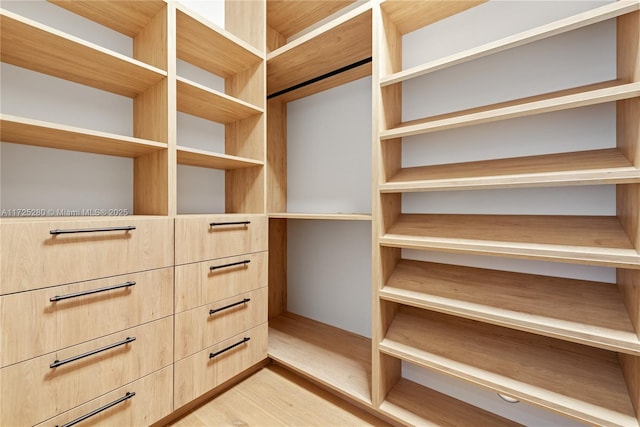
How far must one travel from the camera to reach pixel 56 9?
1275 millimetres

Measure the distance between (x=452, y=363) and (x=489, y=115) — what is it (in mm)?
944

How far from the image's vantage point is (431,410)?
131cm

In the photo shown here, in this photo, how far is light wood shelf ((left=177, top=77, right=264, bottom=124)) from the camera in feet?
4.59

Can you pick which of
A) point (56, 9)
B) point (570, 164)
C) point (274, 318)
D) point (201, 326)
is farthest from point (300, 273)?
point (56, 9)

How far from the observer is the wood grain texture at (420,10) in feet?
4.16

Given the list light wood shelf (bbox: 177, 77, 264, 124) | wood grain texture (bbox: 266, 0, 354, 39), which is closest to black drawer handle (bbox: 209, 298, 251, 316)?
light wood shelf (bbox: 177, 77, 264, 124)

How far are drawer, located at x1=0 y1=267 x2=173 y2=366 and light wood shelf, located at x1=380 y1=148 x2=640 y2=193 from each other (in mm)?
1078

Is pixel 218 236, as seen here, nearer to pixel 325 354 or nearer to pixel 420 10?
pixel 325 354

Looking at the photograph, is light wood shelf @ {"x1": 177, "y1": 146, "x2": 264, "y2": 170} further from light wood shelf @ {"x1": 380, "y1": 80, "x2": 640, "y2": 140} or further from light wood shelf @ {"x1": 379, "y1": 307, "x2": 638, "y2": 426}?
light wood shelf @ {"x1": 379, "y1": 307, "x2": 638, "y2": 426}

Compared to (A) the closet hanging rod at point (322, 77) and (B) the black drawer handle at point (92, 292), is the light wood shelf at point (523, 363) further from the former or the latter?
(A) the closet hanging rod at point (322, 77)

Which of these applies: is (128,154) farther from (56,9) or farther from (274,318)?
(274,318)

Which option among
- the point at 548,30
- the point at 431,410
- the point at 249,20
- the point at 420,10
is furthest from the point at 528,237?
the point at 249,20

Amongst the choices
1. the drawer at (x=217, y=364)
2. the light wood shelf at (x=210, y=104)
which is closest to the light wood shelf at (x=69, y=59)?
the light wood shelf at (x=210, y=104)

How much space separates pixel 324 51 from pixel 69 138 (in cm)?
126
